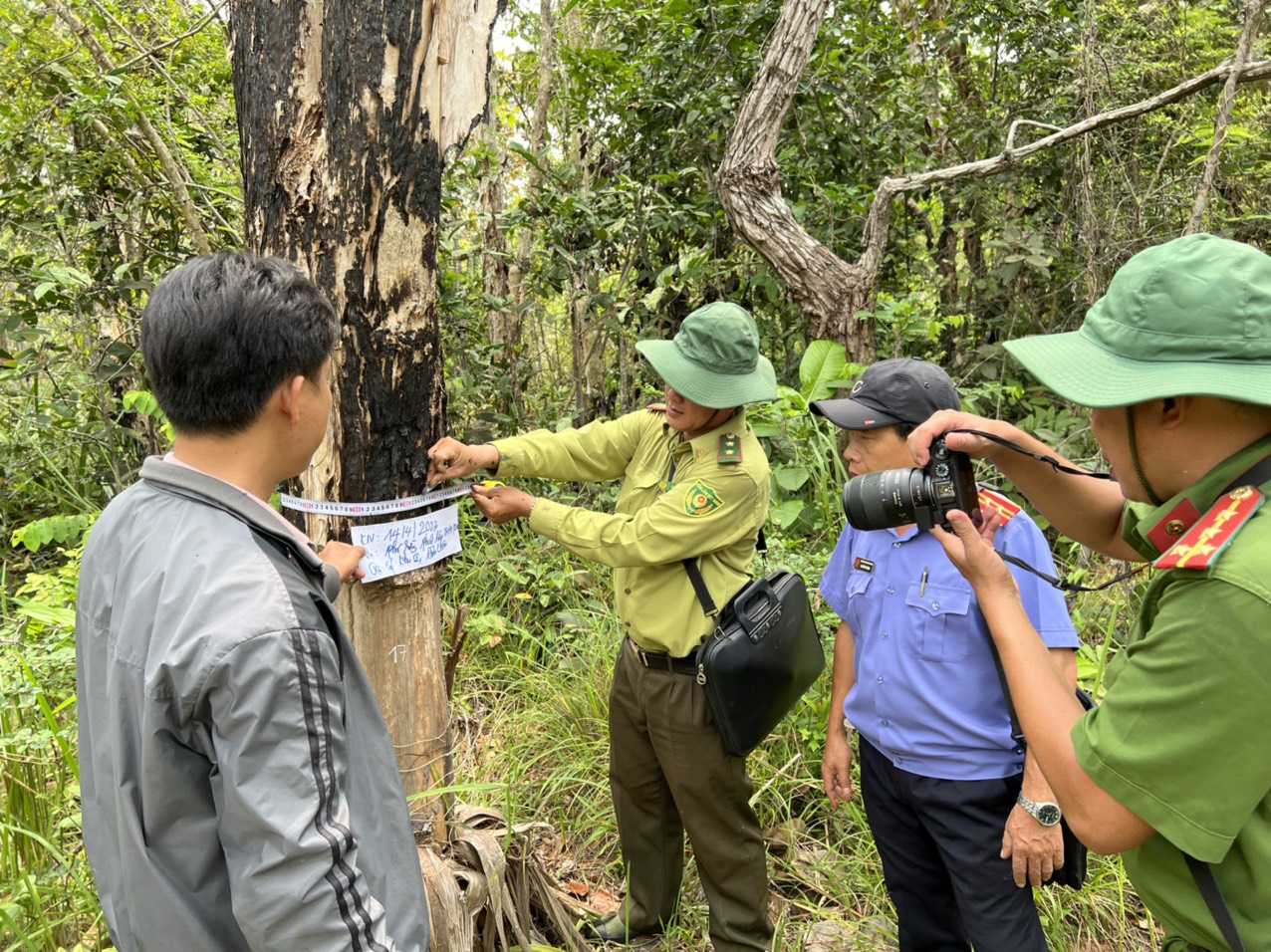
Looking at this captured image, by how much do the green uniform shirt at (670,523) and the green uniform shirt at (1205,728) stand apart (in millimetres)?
1360

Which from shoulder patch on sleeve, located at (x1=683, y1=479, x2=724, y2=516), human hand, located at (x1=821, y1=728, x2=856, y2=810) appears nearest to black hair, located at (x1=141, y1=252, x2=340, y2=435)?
shoulder patch on sleeve, located at (x1=683, y1=479, x2=724, y2=516)

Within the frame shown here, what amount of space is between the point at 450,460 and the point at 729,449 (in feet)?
2.86

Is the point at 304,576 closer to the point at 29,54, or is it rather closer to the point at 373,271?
the point at 373,271

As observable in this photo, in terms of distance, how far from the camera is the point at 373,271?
180 cm

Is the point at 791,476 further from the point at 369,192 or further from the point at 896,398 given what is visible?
the point at 369,192

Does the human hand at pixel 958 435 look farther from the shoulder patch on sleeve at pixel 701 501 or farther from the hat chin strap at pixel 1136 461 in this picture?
the shoulder patch on sleeve at pixel 701 501

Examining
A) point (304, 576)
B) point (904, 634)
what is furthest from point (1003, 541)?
point (304, 576)

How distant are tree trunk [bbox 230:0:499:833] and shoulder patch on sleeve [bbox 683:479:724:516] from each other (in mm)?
786

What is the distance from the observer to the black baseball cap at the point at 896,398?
7.09ft

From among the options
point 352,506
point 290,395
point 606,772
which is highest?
point 290,395

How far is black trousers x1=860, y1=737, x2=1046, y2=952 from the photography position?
202cm

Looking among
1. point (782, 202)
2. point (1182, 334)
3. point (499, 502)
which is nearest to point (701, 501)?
point (499, 502)

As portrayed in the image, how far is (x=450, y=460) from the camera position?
6.87 feet

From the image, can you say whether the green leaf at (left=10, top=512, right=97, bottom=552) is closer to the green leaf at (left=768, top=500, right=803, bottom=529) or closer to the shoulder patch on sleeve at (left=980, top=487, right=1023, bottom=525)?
the green leaf at (left=768, top=500, right=803, bottom=529)
